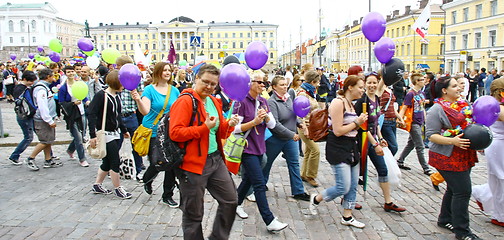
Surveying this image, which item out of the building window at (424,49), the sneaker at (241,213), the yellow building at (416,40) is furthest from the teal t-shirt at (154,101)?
the building window at (424,49)

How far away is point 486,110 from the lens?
4066mm

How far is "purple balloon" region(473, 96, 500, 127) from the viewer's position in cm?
406

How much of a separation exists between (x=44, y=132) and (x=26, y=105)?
60 centimetres

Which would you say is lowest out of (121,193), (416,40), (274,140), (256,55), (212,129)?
(121,193)

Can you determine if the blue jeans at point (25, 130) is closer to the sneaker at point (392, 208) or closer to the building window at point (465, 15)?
the sneaker at point (392, 208)

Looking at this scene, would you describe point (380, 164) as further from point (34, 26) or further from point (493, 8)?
point (34, 26)

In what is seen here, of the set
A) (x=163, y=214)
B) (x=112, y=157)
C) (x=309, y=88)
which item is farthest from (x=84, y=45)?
(x=163, y=214)

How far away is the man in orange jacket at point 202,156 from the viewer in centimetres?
342

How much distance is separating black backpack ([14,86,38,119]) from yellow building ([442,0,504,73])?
38483 mm

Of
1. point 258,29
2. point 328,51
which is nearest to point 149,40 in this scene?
point 258,29

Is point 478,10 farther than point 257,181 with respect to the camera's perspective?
Yes

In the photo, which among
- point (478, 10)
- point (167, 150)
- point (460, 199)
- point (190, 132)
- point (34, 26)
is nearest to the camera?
point (190, 132)

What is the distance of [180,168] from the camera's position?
357 centimetres

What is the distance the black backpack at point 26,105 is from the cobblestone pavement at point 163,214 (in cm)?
117
